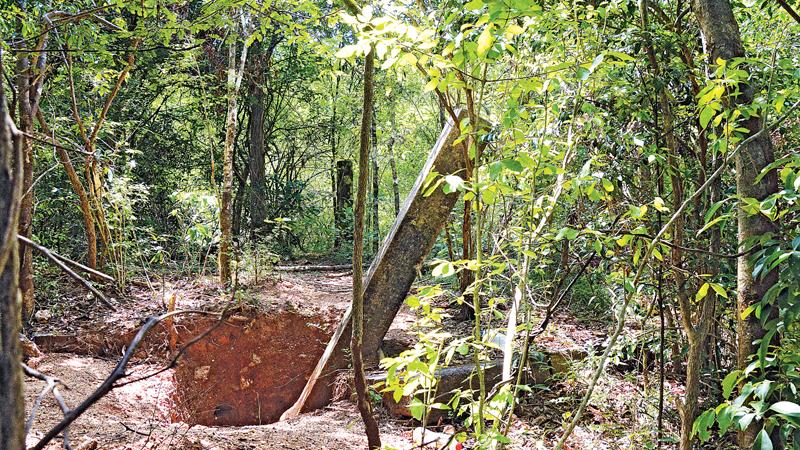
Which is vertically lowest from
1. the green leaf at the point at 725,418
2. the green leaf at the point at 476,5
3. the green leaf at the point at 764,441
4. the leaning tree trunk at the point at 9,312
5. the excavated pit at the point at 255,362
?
the excavated pit at the point at 255,362

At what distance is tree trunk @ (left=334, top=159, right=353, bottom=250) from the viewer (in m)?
12.0

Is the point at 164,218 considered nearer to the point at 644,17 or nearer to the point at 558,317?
the point at 558,317

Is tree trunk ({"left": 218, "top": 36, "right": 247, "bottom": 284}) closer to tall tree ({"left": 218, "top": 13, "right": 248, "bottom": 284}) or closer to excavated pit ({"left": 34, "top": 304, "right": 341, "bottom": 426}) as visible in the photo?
tall tree ({"left": 218, "top": 13, "right": 248, "bottom": 284})

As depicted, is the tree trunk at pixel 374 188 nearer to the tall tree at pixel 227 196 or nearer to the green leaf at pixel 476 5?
the tall tree at pixel 227 196

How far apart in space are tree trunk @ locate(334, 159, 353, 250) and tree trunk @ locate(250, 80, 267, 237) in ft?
6.82

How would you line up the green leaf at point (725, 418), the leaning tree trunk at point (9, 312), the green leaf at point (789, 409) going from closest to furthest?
the leaning tree trunk at point (9, 312)
the green leaf at point (789, 409)
the green leaf at point (725, 418)

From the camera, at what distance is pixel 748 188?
2049 millimetres

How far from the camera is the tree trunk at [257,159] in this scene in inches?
416

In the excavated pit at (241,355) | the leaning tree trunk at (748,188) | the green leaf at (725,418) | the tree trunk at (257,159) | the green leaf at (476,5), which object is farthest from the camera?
the tree trunk at (257,159)

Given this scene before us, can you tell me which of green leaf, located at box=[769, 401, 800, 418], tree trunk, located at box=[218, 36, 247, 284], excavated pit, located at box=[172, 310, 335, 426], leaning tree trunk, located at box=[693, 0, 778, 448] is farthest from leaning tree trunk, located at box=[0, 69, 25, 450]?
tree trunk, located at box=[218, 36, 247, 284]

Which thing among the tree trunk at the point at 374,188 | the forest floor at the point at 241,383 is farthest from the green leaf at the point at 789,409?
the tree trunk at the point at 374,188

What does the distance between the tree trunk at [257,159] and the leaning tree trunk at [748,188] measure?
9.39m

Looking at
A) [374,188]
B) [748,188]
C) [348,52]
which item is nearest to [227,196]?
[348,52]

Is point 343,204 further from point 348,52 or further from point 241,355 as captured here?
point 348,52
